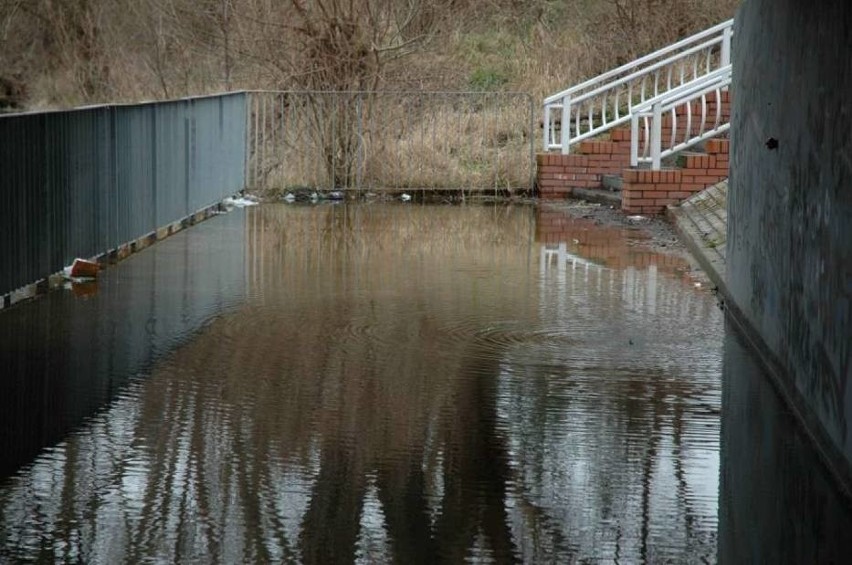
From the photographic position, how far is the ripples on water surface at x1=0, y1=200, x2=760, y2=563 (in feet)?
22.7

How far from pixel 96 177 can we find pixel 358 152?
32.4 ft

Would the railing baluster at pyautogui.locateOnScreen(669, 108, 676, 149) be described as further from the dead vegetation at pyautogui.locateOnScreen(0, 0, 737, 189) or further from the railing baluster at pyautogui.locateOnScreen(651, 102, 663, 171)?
the dead vegetation at pyautogui.locateOnScreen(0, 0, 737, 189)

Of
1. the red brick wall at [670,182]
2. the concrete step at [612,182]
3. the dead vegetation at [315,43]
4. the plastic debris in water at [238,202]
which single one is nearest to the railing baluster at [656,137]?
the red brick wall at [670,182]

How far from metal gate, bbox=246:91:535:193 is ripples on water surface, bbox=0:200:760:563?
8.95 m

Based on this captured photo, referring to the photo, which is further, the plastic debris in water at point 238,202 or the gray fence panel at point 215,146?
the plastic debris in water at point 238,202

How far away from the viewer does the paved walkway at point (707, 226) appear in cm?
1602

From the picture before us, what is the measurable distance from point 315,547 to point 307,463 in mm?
1475

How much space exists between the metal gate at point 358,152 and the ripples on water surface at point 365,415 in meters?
8.95

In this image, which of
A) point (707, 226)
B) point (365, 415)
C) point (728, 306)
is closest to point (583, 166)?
point (707, 226)

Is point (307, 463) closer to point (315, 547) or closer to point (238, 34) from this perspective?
point (315, 547)

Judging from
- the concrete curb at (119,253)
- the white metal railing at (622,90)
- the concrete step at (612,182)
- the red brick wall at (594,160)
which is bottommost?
the concrete curb at (119,253)

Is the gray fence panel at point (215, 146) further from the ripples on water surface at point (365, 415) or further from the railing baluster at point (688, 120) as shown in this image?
the railing baluster at point (688, 120)

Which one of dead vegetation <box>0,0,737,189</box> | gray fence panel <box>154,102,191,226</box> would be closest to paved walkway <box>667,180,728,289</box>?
dead vegetation <box>0,0,737,189</box>

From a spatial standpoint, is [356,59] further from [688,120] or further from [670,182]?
[670,182]
